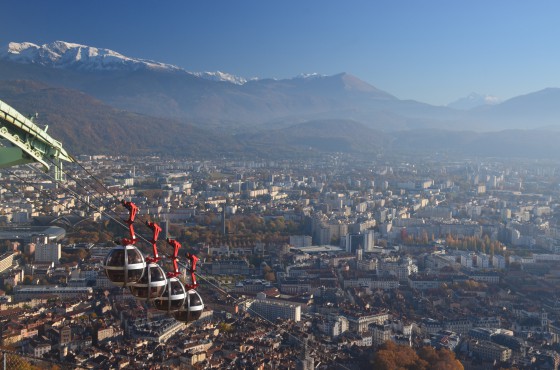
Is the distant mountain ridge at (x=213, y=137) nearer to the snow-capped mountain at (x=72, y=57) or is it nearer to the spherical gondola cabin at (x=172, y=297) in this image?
the snow-capped mountain at (x=72, y=57)

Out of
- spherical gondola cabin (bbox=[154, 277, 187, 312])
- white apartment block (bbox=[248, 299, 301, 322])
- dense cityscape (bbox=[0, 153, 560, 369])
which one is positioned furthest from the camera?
white apartment block (bbox=[248, 299, 301, 322])

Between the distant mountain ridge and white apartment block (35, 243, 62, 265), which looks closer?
white apartment block (35, 243, 62, 265)

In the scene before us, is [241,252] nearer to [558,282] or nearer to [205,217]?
[205,217]

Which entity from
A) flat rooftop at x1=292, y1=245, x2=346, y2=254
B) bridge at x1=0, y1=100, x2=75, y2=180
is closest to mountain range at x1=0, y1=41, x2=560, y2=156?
flat rooftop at x1=292, y1=245, x2=346, y2=254

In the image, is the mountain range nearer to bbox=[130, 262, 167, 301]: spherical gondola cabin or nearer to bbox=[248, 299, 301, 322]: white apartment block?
bbox=[248, 299, 301, 322]: white apartment block

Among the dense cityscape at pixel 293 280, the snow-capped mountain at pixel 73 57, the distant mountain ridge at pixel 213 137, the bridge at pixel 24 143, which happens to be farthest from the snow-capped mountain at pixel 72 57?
the bridge at pixel 24 143

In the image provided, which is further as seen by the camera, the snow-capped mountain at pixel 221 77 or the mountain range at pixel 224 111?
the snow-capped mountain at pixel 221 77

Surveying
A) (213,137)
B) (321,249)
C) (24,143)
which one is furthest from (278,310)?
(213,137)
